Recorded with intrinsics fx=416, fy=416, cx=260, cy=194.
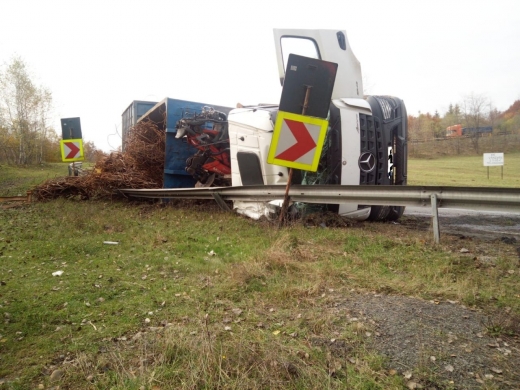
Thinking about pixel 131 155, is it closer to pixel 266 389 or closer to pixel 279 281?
pixel 279 281

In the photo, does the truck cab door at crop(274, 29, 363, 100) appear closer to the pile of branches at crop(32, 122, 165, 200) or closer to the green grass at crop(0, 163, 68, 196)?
the pile of branches at crop(32, 122, 165, 200)

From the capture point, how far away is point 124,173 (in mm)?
10586

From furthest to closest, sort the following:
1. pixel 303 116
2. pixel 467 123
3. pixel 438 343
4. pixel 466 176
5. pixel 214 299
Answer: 1. pixel 467 123
2. pixel 466 176
3. pixel 303 116
4. pixel 214 299
5. pixel 438 343

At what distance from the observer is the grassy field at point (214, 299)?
2.37 m

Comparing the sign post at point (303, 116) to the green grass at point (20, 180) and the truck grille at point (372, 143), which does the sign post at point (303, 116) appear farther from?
the green grass at point (20, 180)

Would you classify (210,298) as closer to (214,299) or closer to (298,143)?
(214,299)

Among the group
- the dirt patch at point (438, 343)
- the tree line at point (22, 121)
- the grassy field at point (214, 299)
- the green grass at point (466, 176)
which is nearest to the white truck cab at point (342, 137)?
the grassy field at point (214, 299)

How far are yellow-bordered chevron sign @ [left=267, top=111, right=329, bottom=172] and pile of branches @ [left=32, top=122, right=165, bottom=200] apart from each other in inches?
212

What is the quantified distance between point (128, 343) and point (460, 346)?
2126 mm

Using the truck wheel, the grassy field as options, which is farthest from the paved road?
the grassy field

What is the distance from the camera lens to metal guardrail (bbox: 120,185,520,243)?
4.78 m

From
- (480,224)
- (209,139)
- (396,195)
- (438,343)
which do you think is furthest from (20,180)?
(438,343)

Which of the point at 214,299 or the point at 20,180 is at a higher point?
the point at 20,180

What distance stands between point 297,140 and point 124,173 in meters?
6.22
